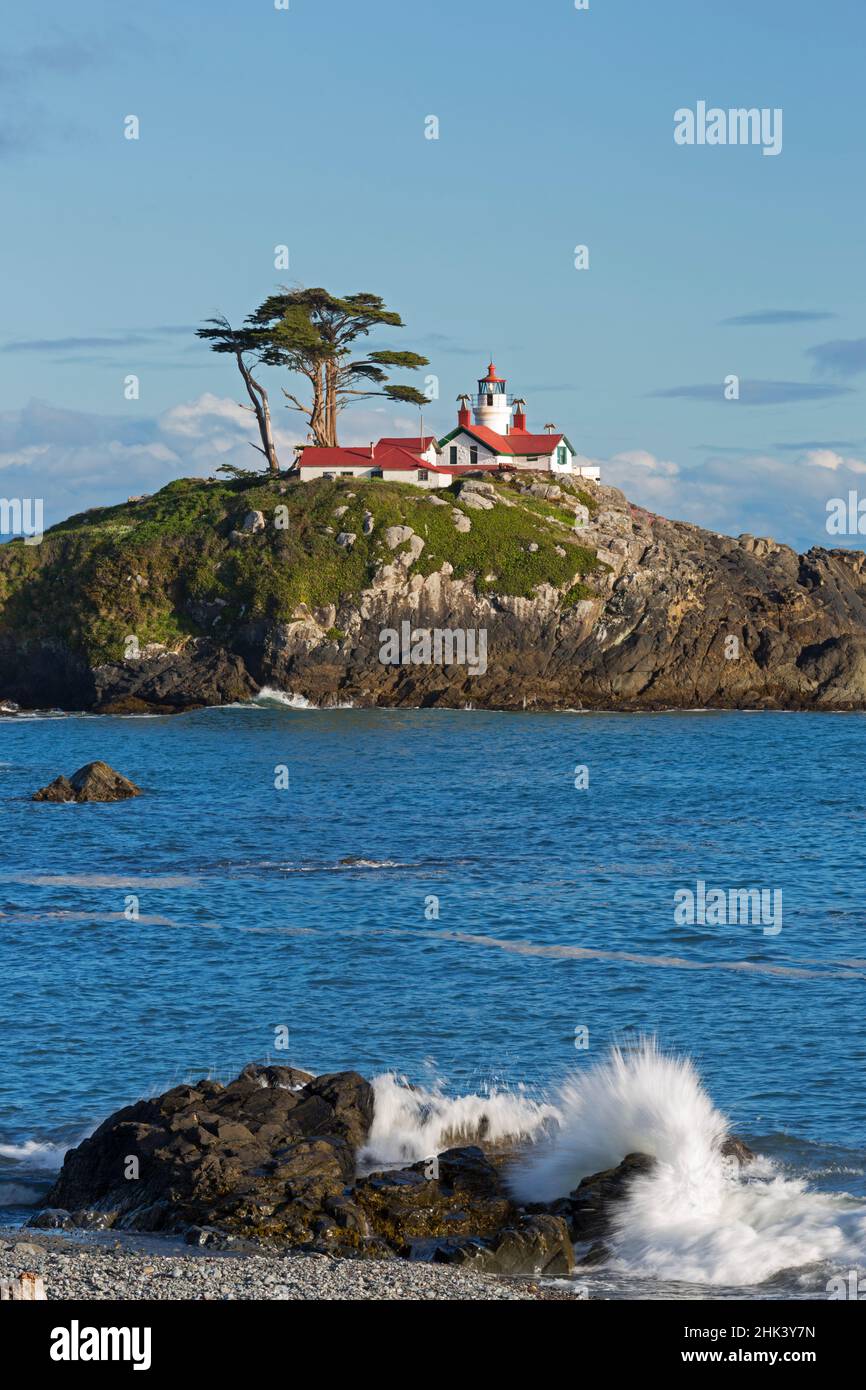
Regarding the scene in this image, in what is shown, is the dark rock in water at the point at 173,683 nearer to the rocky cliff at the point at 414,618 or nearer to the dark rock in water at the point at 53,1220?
the rocky cliff at the point at 414,618

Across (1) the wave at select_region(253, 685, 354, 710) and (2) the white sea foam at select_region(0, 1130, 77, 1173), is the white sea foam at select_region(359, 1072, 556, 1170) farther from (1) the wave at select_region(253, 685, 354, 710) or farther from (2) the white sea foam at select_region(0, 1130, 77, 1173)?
(1) the wave at select_region(253, 685, 354, 710)

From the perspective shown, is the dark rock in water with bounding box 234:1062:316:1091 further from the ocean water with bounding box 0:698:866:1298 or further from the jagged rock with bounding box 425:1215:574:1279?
the jagged rock with bounding box 425:1215:574:1279

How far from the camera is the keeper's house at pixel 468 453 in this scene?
108 metres

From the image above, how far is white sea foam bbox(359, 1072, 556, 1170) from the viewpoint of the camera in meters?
23.4

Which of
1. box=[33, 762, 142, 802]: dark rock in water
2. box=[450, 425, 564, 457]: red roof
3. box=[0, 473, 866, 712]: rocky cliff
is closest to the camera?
box=[33, 762, 142, 802]: dark rock in water

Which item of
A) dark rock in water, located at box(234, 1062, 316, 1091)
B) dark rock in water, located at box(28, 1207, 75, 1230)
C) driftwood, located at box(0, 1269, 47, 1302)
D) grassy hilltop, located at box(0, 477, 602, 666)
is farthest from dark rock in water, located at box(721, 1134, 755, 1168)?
grassy hilltop, located at box(0, 477, 602, 666)

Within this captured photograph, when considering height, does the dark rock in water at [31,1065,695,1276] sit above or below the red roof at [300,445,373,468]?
below

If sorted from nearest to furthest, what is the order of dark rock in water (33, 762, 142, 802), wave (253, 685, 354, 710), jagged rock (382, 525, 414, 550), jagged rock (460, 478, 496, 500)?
dark rock in water (33, 762, 142, 802), wave (253, 685, 354, 710), jagged rock (382, 525, 414, 550), jagged rock (460, 478, 496, 500)

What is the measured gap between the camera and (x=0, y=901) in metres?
41.2

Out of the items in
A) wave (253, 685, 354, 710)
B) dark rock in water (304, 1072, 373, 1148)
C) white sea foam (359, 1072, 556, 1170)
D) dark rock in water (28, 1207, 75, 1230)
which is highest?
wave (253, 685, 354, 710)

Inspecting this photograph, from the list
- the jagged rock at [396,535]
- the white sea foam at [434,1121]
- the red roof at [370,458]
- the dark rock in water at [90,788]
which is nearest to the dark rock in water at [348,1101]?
the white sea foam at [434,1121]

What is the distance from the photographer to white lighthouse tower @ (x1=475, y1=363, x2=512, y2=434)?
123750 millimetres

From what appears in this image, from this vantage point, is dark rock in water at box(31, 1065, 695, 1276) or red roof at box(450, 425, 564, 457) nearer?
dark rock in water at box(31, 1065, 695, 1276)

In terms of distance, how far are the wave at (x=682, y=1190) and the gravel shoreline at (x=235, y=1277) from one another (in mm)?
2117
